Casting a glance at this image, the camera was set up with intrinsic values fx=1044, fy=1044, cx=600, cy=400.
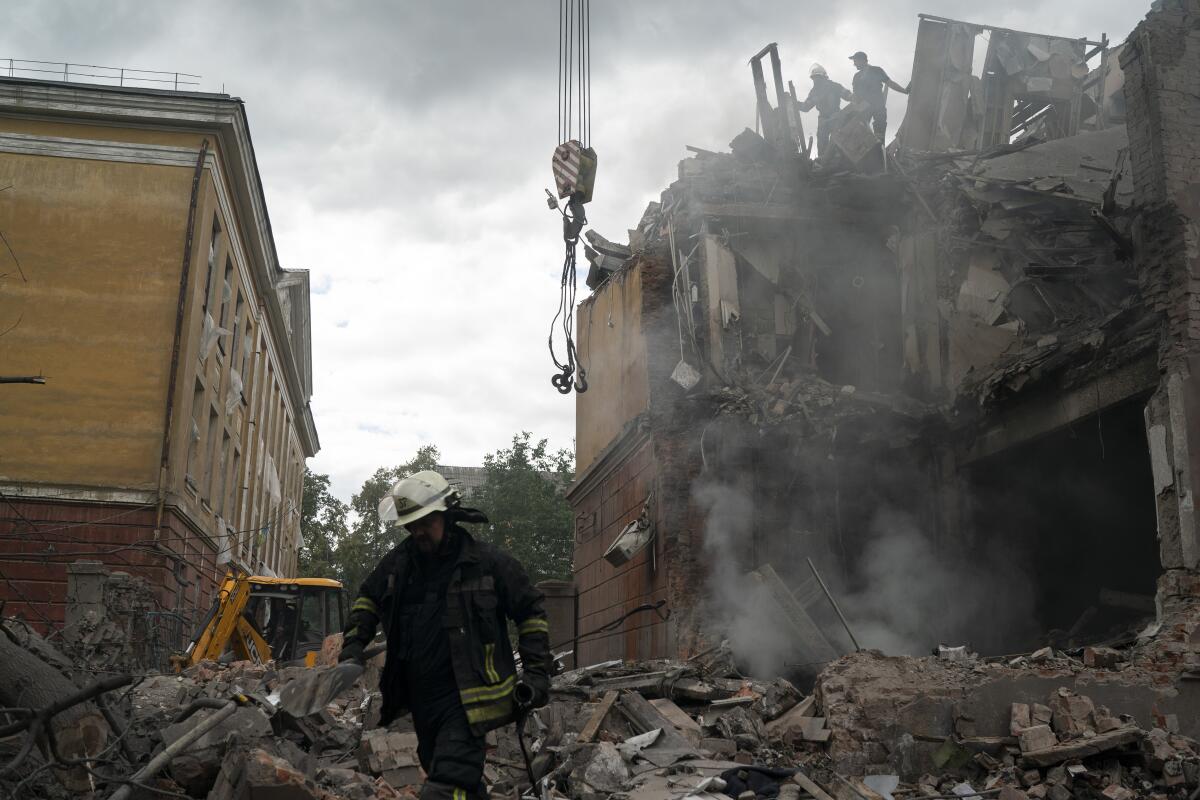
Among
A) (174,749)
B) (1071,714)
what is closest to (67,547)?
(174,749)

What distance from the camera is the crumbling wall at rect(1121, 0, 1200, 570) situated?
30.9ft

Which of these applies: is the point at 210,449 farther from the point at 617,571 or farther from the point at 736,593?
the point at 736,593

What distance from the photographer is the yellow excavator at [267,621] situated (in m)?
15.2

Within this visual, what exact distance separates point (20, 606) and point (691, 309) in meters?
11.7

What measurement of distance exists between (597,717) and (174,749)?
3.94 m

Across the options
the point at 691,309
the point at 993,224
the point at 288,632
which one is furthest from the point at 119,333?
the point at 993,224

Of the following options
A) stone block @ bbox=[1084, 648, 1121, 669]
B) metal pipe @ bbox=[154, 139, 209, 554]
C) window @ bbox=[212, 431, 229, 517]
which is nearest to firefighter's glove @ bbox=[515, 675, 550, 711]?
stone block @ bbox=[1084, 648, 1121, 669]

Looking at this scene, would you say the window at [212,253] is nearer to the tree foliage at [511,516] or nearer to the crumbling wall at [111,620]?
the crumbling wall at [111,620]

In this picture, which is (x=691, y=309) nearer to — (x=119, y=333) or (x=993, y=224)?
(x=993, y=224)

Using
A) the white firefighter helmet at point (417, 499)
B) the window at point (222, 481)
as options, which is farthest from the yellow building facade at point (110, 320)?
the white firefighter helmet at point (417, 499)

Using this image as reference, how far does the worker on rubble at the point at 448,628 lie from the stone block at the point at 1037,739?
4605mm

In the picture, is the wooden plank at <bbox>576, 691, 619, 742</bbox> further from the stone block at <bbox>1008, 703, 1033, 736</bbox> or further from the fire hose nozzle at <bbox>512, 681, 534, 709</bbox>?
the fire hose nozzle at <bbox>512, 681, 534, 709</bbox>

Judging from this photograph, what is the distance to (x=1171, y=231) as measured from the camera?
980cm

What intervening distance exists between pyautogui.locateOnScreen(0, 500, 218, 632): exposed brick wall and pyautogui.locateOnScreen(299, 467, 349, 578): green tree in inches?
938
